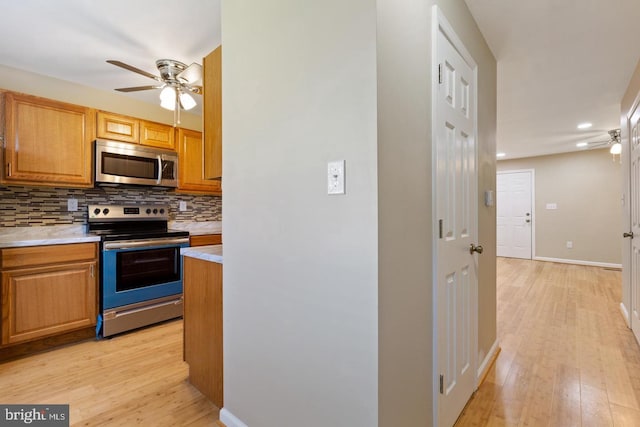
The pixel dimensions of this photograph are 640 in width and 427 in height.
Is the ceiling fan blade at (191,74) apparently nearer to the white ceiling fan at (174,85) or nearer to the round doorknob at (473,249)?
the white ceiling fan at (174,85)

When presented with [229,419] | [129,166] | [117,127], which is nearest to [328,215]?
[229,419]

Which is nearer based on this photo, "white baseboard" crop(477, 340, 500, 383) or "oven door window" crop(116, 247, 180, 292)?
"white baseboard" crop(477, 340, 500, 383)

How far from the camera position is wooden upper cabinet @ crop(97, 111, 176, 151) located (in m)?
2.92

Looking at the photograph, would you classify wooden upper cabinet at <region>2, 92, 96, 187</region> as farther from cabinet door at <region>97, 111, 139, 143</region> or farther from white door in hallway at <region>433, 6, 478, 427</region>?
white door in hallway at <region>433, 6, 478, 427</region>

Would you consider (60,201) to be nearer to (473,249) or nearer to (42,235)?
(42,235)

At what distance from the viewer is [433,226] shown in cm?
130

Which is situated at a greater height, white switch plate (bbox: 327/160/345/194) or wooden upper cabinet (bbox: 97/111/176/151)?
wooden upper cabinet (bbox: 97/111/176/151)

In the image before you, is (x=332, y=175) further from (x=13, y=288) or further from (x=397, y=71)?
(x=13, y=288)

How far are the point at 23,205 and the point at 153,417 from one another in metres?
2.39

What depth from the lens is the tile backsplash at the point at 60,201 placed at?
2.62m

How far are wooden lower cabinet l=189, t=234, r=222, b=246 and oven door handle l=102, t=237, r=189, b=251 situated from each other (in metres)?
0.17

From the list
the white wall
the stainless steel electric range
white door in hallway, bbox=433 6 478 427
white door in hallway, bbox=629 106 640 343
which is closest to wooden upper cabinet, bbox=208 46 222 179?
the white wall

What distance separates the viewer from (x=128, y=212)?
3.26m

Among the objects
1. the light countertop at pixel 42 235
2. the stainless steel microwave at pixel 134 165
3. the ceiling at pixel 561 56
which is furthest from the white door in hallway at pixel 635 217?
the light countertop at pixel 42 235
